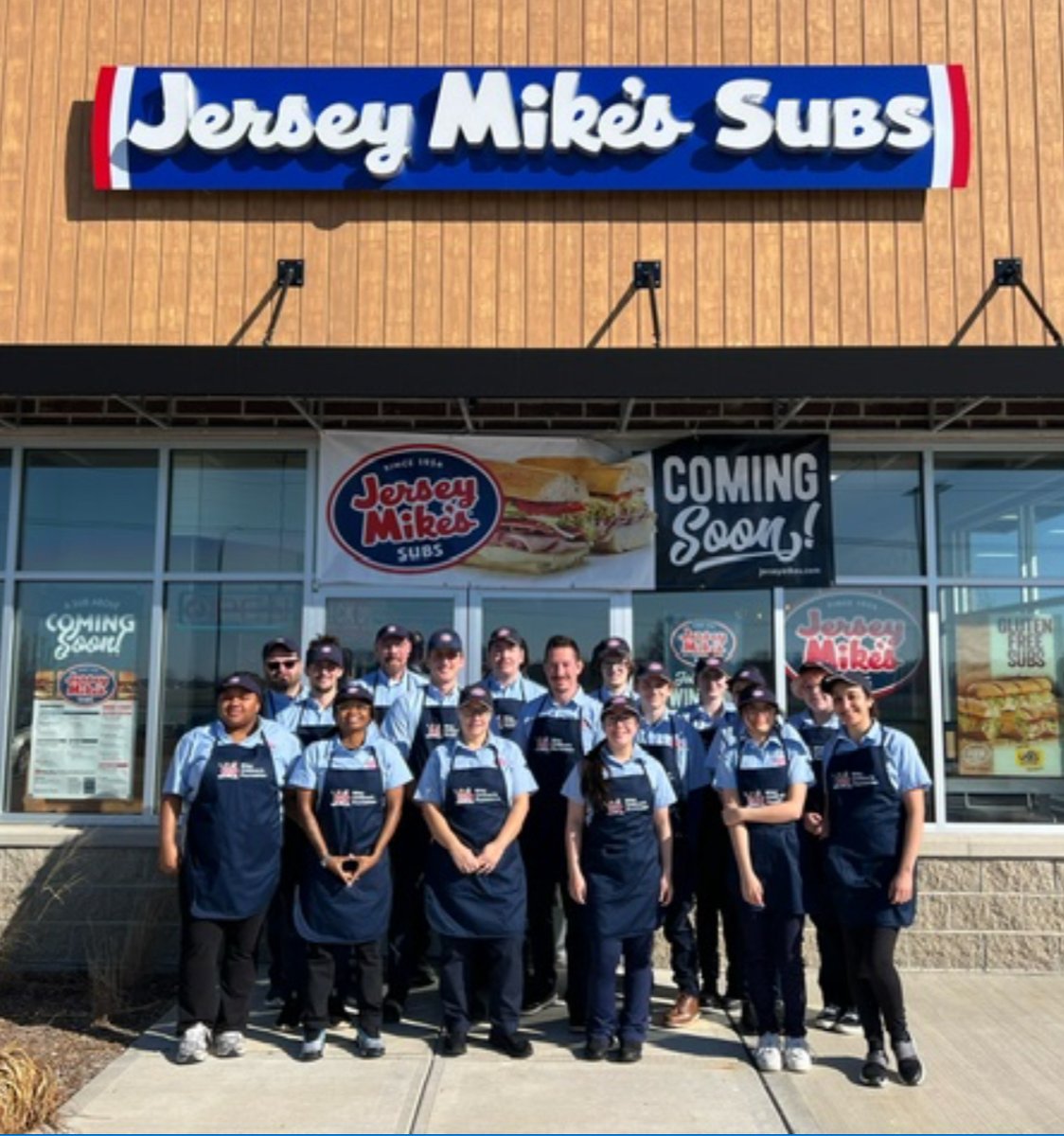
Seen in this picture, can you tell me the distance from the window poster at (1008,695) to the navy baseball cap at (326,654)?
187 inches

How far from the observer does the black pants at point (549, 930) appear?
618 cm

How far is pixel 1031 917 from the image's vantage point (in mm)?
7820

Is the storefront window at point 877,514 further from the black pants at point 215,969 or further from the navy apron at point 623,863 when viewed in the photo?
the black pants at point 215,969

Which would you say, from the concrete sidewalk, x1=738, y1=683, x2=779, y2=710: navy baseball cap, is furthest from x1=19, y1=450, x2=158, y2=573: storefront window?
x1=738, y1=683, x2=779, y2=710: navy baseball cap

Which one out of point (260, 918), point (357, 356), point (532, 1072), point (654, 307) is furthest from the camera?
point (654, 307)

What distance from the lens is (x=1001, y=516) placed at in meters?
8.69

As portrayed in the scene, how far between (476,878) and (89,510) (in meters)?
4.73

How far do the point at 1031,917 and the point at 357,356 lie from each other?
6011mm

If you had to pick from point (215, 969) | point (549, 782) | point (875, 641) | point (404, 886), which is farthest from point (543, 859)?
point (875, 641)

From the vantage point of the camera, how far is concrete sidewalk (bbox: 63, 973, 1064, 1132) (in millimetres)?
4973

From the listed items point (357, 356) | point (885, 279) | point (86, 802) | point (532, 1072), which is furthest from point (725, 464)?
point (86, 802)

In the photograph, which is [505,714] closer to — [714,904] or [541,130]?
[714,904]

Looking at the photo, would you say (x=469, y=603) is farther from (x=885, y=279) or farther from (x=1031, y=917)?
(x=1031, y=917)

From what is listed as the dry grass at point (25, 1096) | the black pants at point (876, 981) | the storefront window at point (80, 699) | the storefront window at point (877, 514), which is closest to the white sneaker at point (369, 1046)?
the dry grass at point (25, 1096)
